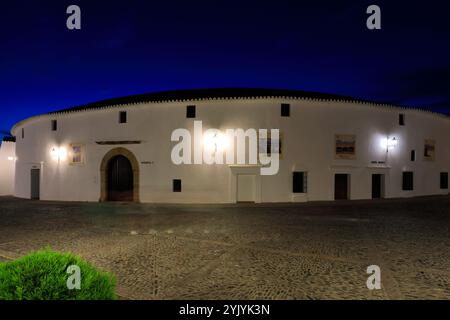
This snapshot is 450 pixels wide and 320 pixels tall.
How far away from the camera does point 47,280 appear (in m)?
2.36

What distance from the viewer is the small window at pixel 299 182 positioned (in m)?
17.7

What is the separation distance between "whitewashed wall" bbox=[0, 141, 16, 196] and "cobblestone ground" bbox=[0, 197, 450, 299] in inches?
704

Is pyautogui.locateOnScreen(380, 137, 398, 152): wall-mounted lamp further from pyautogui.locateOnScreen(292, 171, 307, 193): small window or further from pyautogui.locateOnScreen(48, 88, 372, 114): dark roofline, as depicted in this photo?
pyautogui.locateOnScreen(292, 171, 307, 193): small window

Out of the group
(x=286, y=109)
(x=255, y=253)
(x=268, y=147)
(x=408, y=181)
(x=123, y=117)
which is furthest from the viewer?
(x=408, y=181)

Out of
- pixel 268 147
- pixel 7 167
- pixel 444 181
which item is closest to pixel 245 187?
pixel 268 147

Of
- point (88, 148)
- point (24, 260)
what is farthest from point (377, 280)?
point (88, 148)

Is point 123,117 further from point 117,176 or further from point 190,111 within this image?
point 190,111

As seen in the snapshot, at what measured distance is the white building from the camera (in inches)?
690

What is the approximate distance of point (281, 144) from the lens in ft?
57.7

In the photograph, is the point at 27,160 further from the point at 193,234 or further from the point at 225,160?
the point at 193,234

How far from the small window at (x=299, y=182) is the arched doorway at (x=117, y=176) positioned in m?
9.99

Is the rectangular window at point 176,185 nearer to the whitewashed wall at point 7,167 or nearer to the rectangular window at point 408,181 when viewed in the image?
the rectangular window at point 408,181

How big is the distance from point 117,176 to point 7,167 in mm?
13424

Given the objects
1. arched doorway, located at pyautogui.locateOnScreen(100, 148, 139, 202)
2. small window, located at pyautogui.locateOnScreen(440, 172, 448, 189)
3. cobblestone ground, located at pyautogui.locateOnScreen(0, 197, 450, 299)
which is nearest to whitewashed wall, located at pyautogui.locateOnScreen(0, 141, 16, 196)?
arched doorway, located at pyautogui.locateOnScreen(100, 148, 139, 202)
